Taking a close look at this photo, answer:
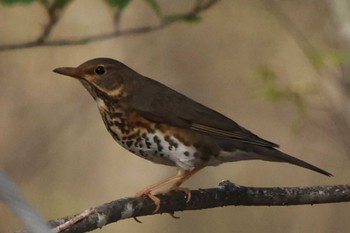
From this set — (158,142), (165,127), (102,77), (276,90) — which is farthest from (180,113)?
(276,90)

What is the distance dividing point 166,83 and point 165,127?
13.3 feet

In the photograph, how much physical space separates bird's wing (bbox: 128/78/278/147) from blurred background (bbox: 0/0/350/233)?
9.20ft

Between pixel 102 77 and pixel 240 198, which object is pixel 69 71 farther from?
pixel 240 198

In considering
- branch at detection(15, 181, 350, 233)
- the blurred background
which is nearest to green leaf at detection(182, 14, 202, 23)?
branch at detection(15, 181, 350, 233)

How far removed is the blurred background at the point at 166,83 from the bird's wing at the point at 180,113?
9.20 ft

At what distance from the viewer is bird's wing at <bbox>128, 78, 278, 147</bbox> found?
12.1ft

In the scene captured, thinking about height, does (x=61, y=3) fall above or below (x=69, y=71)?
above

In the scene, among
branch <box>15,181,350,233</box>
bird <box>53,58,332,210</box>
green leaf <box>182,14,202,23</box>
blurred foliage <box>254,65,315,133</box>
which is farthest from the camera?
blurred foliage <box>254,65,315,133</box>

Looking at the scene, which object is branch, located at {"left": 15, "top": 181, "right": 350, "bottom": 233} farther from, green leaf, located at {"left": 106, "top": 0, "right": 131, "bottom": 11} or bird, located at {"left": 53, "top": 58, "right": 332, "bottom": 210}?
green leaf, located at {"left": 106, "top": 0, "right": 131, "bottom": 11}

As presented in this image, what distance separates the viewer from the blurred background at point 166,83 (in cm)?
709

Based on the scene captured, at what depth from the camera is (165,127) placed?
3.68 metres

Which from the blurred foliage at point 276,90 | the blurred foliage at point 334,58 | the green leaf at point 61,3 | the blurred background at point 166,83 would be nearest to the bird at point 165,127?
the green leaf at point 61,3

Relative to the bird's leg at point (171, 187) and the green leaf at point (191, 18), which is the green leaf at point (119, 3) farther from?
the bird's leg at point (171, 187)

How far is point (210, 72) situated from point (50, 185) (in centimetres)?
177
